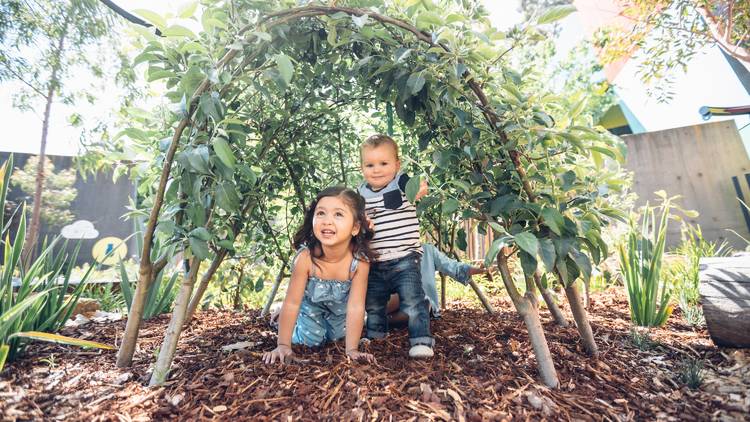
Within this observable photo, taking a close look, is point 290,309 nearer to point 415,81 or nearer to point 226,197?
point 226,197

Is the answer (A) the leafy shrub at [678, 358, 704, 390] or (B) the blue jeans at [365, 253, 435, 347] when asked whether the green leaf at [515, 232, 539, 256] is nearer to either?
(B) the blue jeans at [365, 253, 435, 347]

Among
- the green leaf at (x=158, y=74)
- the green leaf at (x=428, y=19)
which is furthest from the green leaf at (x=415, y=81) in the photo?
the green leaf at (x=158, y=74)

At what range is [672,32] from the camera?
10.7 ft

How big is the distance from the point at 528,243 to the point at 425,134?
2.07 feet

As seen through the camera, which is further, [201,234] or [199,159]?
[201,234]

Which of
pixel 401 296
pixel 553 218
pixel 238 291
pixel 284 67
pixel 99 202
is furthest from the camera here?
pixel 99 202

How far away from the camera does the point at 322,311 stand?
179 centimetres

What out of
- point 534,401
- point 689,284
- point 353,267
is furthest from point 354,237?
point 689,284

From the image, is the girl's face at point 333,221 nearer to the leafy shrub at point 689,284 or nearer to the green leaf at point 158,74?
the green leaf at point 158,74

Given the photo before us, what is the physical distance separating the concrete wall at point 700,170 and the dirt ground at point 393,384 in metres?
4.31

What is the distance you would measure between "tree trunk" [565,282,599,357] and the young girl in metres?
0.85

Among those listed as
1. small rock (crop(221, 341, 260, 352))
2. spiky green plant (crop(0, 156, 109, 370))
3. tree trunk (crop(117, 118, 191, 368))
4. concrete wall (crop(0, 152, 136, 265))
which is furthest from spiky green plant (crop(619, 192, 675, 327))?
concrete wall (crop(0, 152, 136, 265))

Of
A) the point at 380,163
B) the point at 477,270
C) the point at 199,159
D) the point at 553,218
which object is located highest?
the point at 380,163

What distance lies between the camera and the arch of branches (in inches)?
46.9
